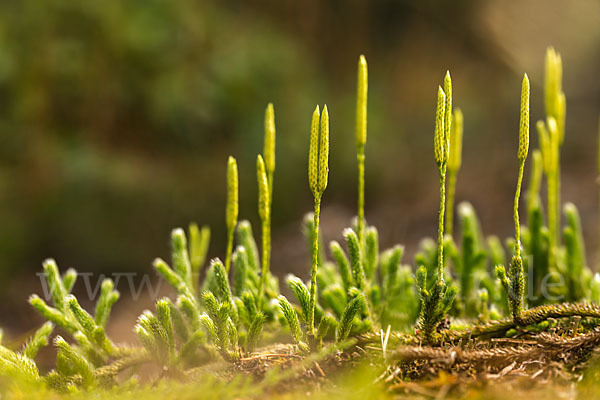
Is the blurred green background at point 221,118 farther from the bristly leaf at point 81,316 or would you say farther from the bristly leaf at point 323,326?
the bristly leaf at point 323,326

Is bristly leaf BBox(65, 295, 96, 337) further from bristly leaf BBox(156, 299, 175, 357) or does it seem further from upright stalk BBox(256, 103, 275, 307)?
upright stalk BBox(256, 103, 275, 307)

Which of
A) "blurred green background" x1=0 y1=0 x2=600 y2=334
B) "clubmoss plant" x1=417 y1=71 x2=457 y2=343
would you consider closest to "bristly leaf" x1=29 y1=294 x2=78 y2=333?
"clubmoss plant" x1=417 y1=71 x2=457 y2=343

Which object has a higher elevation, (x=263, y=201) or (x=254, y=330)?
(x=263, y=201)

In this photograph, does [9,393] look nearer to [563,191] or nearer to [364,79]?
[364,79]

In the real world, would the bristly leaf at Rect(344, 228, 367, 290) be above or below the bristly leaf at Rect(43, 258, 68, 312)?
above

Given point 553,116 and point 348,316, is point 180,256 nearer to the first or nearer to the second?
point 348,316

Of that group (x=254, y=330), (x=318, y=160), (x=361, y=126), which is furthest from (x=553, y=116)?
(x=254, y=330)
